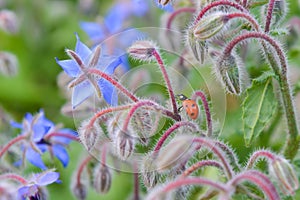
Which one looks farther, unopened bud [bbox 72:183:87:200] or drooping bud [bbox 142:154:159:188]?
unopened bud [bbox 72:183:87:200]

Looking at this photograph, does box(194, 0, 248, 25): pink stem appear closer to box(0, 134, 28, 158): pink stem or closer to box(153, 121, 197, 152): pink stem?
box(153, 121, 197, 152): pink stem

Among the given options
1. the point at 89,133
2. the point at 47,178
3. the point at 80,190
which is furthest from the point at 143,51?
the point at 80,190

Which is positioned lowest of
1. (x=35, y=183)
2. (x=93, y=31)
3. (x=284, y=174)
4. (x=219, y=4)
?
(x=284, y=174)

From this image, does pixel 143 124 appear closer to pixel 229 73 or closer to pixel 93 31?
pixel 229 73

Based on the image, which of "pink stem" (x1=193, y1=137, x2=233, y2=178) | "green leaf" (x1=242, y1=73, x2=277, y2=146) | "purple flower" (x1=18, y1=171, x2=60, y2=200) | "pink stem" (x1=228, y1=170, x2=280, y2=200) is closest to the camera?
"pink stem" (x1=228, y1=170, x2=280, y2=200)

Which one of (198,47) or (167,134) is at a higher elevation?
(198,47)

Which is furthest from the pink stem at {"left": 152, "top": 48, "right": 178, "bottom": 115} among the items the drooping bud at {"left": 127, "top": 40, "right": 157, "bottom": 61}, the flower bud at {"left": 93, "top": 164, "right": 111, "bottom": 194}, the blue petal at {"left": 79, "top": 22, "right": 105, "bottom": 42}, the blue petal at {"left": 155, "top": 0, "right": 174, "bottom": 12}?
the blue petal at {"left": 79, "top": 22, "right": 105, "bottom": 42}
